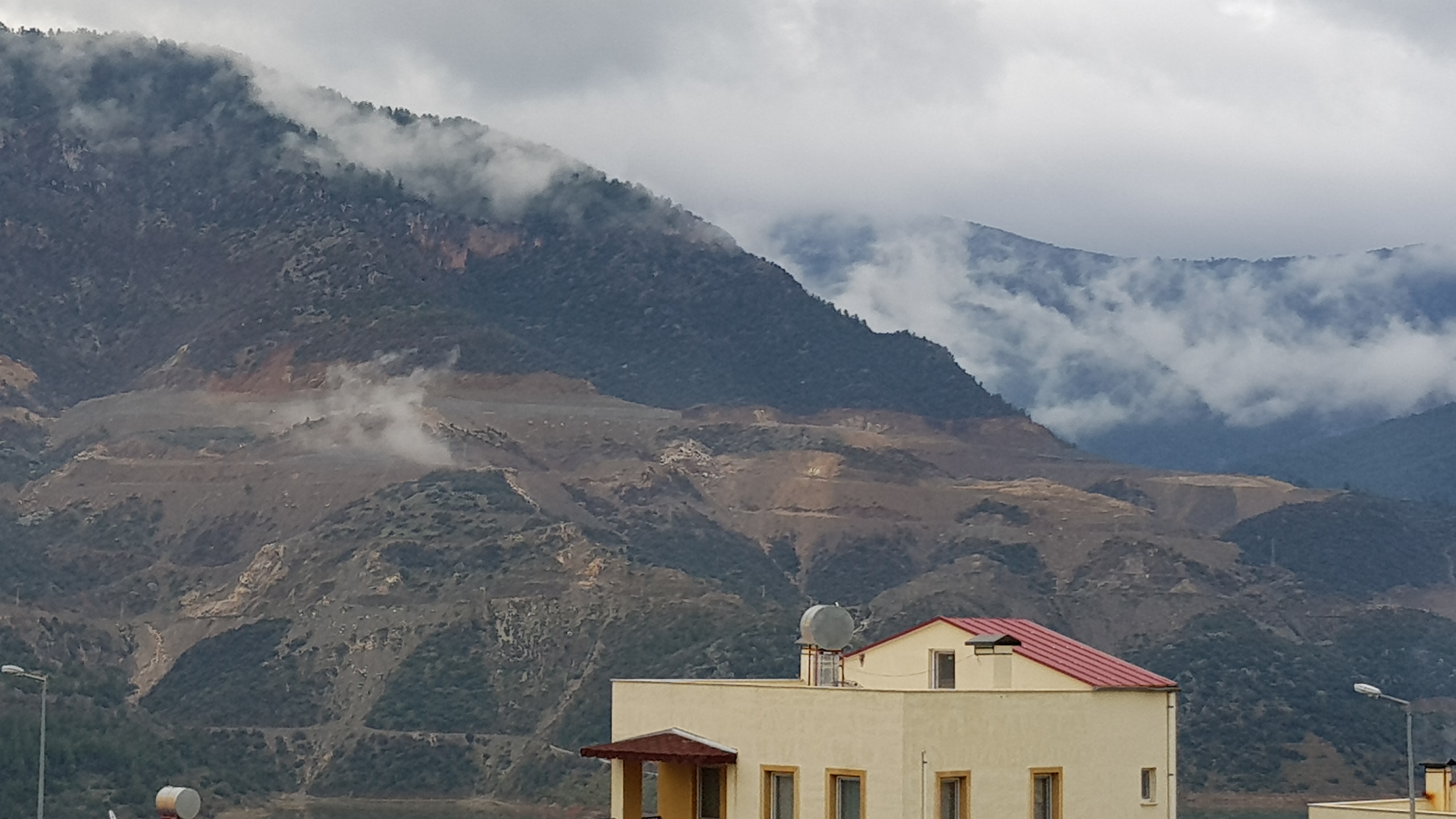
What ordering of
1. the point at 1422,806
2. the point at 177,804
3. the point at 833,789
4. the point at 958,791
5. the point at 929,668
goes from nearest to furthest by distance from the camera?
1. the point at 958,791
2. the point at 833,789
3. the point at 177,804
4. the point at 929,668
5. the point at 1422,806

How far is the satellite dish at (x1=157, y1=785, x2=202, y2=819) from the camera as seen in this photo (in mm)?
55219

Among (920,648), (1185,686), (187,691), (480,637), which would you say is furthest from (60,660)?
(920,648)

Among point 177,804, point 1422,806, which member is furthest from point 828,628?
point 1422,806

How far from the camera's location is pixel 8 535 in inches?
7756

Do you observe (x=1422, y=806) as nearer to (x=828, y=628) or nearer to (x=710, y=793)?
(x=828, y=628)

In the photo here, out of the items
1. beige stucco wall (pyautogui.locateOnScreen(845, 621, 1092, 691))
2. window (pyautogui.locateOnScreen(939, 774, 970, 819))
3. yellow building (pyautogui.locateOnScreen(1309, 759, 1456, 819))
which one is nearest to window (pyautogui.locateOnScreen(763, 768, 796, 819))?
window (pyautogui.locateOnScreen(939, 774, 970, 819))

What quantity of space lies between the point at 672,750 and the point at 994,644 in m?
7.06

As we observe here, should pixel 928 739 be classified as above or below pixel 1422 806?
above

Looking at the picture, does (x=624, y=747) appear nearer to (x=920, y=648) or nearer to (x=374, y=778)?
(x=920, y=648)

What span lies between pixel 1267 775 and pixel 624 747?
10872 centimetres

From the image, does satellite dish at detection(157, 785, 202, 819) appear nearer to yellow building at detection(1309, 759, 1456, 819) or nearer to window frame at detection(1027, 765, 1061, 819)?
window frame at detection(1027, 765, 1061, 819)

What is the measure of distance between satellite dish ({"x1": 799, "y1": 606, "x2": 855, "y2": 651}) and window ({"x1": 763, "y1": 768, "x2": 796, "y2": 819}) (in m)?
3.77

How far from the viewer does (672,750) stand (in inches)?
2090

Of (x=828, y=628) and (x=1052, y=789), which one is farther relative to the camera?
(x=828, y=628)
